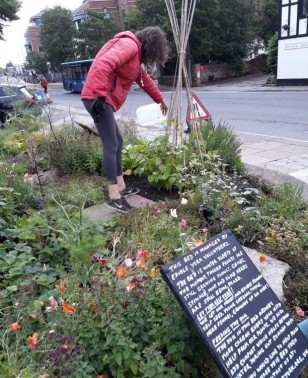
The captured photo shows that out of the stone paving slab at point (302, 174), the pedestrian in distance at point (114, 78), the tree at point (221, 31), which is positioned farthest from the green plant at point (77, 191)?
the tree at point (221, 31)

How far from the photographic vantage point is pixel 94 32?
141 ft

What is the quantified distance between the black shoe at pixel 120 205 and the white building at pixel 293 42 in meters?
18.6

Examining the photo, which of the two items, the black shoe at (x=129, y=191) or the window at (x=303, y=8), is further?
the window at (x=303, y=8)

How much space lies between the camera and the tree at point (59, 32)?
4906 cm

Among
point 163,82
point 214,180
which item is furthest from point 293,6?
point 214,180

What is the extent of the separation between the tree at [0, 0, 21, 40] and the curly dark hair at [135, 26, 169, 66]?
86.6ft

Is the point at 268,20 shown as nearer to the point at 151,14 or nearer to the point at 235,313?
the point at 151,14

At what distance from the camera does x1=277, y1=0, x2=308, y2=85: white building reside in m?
19.0

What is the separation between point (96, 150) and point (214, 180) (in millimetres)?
1720

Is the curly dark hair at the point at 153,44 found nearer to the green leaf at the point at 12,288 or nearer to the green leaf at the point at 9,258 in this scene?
the green leaf at the point at 9,258

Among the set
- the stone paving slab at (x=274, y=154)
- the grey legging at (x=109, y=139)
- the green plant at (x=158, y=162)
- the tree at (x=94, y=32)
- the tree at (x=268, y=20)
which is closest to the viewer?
the grey legging at (x=109, y=139)

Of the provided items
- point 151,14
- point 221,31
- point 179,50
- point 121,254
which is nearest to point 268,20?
point 221,31

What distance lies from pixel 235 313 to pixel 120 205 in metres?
1.96

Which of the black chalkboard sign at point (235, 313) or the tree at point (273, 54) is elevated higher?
the tree at point (273, 54)
